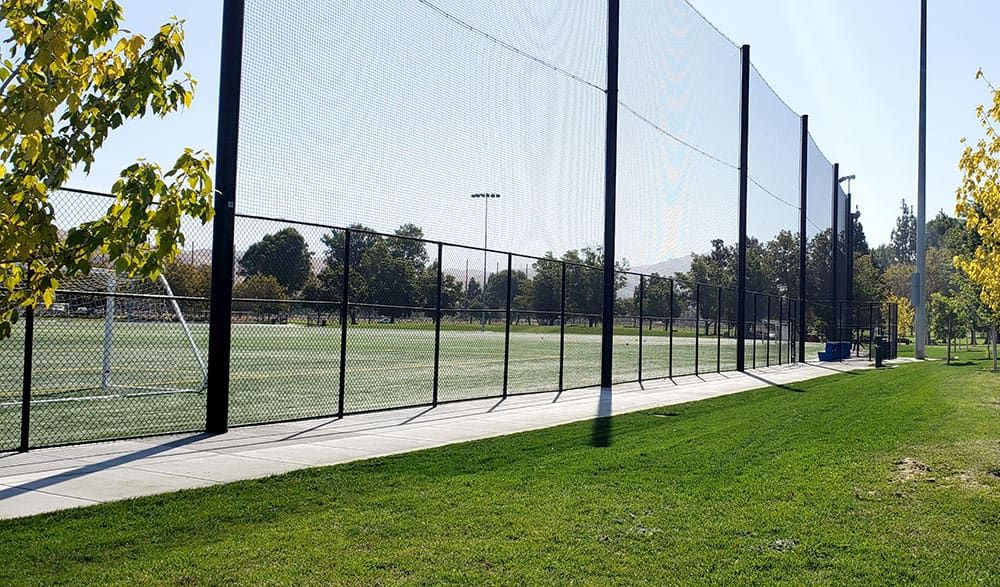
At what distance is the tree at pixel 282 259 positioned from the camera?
1260cm

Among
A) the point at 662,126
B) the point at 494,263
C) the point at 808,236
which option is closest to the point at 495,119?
the point at 494,263

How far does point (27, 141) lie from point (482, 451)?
272 inches

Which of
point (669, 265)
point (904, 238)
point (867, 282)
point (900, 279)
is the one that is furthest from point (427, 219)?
point (904, 238)

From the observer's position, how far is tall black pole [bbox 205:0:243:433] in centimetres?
1092

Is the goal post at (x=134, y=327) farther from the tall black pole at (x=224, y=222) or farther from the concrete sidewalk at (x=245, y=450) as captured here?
the concrete sidewalk at (x=245, y=450)

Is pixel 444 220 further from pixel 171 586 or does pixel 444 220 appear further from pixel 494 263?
pixel 171 586

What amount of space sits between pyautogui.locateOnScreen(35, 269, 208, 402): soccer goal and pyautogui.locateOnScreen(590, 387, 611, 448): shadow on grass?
16.4ft

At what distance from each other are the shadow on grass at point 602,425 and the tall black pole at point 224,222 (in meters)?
4.21

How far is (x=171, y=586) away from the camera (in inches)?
195

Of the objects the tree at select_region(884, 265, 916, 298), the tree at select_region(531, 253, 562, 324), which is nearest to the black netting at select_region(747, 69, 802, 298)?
the tree at select_region(531, 253, 562, 324)

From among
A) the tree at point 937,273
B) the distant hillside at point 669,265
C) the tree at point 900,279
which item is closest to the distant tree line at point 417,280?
the distant hillside at point 669,265

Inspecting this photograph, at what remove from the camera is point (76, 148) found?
4.08 metres

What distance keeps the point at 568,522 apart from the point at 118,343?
2231 centimetres

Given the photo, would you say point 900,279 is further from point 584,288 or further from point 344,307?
point 344,307
